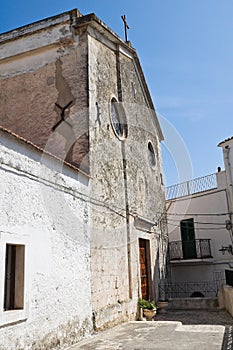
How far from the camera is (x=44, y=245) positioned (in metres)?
5.52

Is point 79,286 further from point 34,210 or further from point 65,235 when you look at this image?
point 34,210

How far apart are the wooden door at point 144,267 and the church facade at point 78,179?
1.3 inches

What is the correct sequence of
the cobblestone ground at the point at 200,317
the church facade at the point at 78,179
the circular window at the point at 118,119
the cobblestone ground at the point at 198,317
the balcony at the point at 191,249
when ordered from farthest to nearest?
the balcony at the point at 191,249 < the circular window at the point at 118,119 < the cobblestone ground at the point at 198,317 < the cobblestone ground at the point at 200,317 < the church facade at the point at 78,179

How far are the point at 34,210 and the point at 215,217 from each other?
1143cm

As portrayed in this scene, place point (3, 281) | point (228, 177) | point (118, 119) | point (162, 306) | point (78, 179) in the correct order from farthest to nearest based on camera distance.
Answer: point (228, 177), point (162, 306), point (118, 119), point (78, 179), point (3, 281)

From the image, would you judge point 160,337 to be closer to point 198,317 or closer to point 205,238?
point 198,317

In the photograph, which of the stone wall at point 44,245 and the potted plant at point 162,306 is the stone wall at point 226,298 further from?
the stone wall at point 44,245

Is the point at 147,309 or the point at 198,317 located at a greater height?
the point at 147,309

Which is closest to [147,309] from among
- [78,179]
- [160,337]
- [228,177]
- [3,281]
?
[160,337]

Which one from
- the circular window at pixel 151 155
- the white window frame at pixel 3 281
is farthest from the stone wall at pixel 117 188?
the white window frame at pixel 3 281

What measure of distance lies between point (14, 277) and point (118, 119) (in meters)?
6.23

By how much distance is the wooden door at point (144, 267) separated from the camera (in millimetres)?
10234

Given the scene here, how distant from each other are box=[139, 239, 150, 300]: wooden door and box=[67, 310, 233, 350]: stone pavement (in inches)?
85.0

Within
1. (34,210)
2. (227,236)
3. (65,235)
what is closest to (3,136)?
(34,210)
